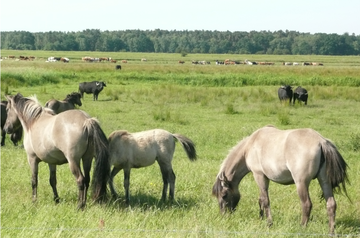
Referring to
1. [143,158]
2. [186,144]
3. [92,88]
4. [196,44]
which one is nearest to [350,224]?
[186,144]

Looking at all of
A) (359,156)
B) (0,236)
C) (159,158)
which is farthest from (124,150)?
(359,156)

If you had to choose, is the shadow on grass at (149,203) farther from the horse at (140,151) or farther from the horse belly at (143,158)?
the horse belly at (143,158)

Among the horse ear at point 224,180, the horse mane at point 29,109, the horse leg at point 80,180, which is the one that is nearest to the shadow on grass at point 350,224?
the horse ear at point 224,180

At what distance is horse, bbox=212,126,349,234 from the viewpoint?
6199 millimetres

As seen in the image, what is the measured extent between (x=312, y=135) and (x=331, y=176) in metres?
0.56

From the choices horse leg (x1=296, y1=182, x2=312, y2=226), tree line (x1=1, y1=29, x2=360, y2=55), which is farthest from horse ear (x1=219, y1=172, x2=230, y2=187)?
tree line (x1=1, y1=29, x2=360, y2=55)

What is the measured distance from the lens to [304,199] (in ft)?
20.6

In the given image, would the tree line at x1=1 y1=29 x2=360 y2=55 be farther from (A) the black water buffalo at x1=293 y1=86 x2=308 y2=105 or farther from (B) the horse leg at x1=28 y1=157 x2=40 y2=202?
(B) the horse leg at x1=28 y1=157 x2=40 y2=202

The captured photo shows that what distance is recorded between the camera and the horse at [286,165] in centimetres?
620

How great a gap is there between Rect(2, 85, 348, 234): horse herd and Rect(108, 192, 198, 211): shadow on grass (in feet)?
0.43

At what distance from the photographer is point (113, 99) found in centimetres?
2708

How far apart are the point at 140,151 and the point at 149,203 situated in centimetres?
81

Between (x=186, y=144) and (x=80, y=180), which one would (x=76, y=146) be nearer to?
(x=80, y=180)

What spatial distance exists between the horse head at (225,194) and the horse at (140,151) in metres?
1.06
